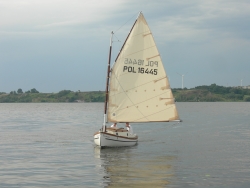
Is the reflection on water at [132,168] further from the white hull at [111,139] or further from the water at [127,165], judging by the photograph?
the white hull at [111,139]

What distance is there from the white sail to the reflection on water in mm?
3533

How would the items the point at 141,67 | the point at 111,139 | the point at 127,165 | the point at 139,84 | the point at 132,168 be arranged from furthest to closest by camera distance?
the point at 139,84 → the point at 141,67 → the point at 111,139 → the point at 127,165 → the point at 132,168

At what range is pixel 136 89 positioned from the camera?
39719 millimetres

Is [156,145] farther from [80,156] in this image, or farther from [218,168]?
[218,168]

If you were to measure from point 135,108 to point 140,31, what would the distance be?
22.2ft

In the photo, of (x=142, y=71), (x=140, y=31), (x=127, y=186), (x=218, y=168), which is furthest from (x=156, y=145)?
(x=127, y=186)

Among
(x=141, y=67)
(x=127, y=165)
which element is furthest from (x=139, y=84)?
(x=127, y=165)

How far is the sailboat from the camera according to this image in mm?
38844

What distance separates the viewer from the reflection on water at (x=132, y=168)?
79.5ft

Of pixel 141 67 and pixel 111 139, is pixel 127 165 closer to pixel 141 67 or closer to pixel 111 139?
pixel 111 139

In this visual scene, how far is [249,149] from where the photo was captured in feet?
130

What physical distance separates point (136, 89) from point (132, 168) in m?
12.0

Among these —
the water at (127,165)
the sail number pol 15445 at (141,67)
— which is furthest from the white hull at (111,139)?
the sail number pol 15445 at (141,67)

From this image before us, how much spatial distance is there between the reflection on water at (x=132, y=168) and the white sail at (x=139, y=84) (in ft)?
11.6
